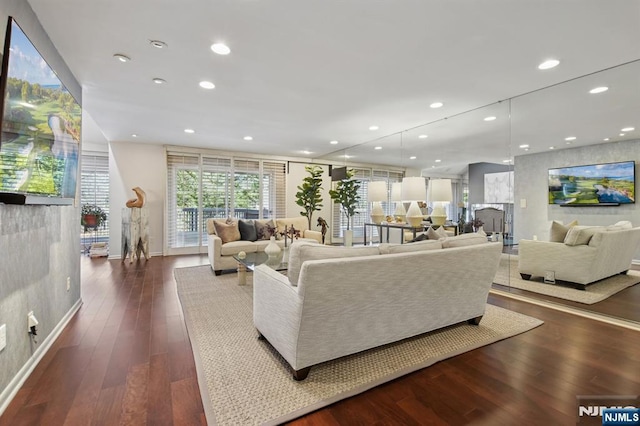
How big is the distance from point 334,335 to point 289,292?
404 millimetres

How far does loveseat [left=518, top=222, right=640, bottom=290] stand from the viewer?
3529 mm

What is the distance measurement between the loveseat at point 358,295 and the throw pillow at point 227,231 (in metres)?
2.69

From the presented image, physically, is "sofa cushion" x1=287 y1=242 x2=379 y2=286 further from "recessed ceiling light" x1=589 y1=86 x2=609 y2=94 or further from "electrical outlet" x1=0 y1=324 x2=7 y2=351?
"recessed ceiling light" x1=589 y1=86 x2=609 y2=94

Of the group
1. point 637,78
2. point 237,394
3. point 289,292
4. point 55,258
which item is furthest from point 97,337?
point 637,78

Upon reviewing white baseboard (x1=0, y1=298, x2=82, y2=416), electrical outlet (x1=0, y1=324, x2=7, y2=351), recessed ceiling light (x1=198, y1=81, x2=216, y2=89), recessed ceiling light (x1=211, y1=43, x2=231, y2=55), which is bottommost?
white baseboard (x1=0, y1=298, x2=82, y2=416)

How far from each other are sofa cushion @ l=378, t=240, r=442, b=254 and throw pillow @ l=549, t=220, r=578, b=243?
8.68 feet

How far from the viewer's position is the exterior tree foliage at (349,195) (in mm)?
7109

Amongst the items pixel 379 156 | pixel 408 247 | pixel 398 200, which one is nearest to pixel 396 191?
pixel 398 200

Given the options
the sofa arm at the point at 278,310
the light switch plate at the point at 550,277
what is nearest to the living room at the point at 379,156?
the light switch plate at the point at 550,277

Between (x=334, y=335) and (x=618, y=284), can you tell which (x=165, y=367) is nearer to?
(x=334, y=335)

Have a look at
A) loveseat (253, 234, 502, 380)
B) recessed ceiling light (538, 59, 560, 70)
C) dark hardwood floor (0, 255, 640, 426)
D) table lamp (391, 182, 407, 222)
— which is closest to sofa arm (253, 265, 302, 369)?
loveseat (253, 234, 502, 380)

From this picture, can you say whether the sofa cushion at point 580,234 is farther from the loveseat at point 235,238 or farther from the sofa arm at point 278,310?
the sofa arm at point 278,310

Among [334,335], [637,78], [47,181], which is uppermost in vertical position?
[637,78]

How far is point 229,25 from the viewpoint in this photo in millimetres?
2080
